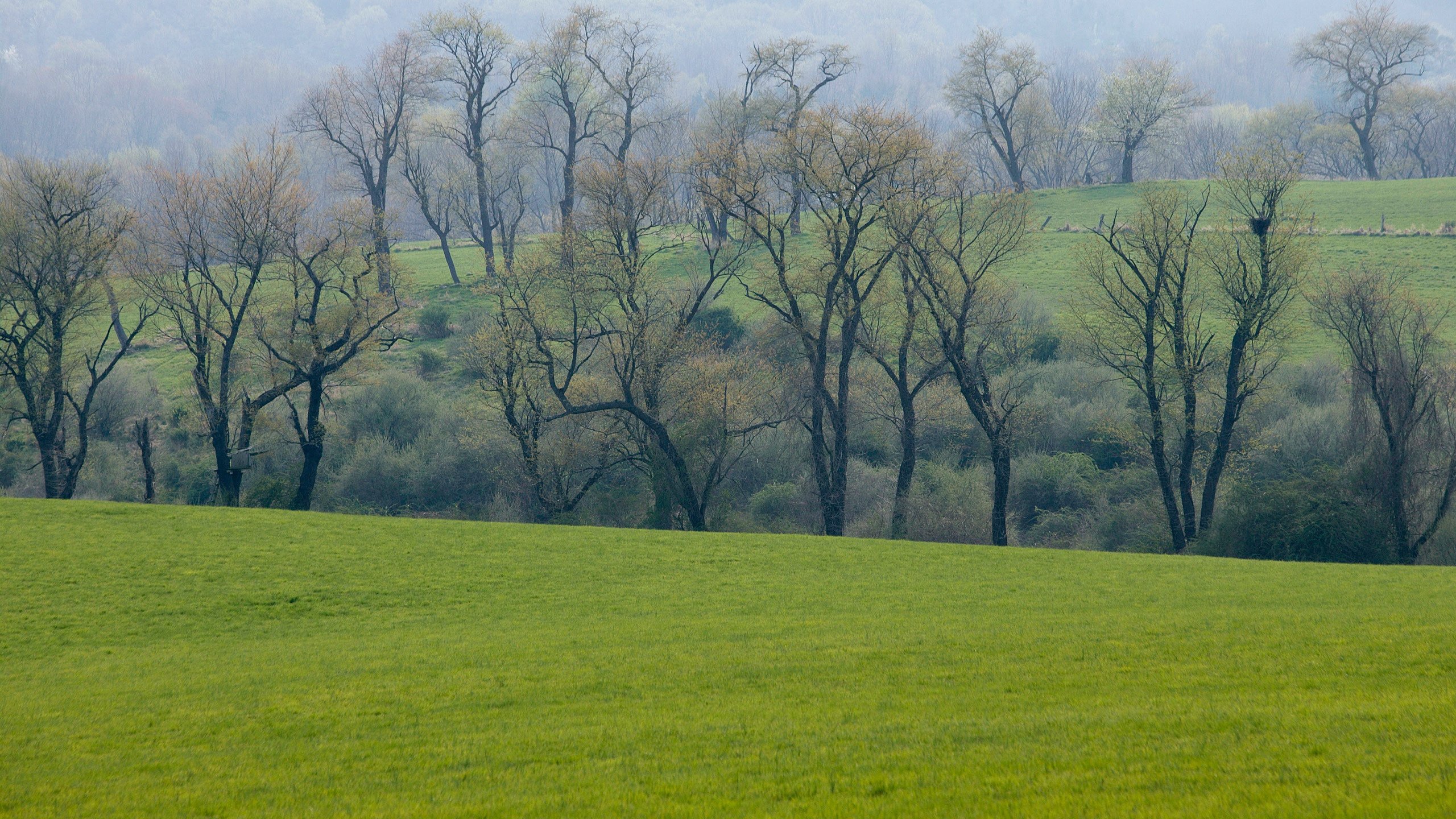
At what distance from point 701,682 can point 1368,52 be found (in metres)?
86.7

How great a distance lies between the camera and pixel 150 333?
51.6m

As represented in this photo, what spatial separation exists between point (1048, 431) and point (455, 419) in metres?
27.0

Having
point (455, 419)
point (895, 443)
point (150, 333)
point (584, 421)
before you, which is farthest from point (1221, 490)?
point (150, 333)

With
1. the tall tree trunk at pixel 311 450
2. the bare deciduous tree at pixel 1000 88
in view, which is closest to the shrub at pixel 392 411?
the tall tree trunk at pixel 311 450

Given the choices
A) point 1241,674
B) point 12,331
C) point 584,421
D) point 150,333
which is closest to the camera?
point 1241,674

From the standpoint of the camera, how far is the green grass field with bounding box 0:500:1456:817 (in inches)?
305

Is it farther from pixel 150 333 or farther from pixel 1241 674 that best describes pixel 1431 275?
pixel 150 333

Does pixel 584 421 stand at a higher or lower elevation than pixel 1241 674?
higher

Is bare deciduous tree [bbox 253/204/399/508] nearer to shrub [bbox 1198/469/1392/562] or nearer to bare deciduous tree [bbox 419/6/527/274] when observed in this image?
Answer: bare deciduous tree [bbox 419/6/527/274]

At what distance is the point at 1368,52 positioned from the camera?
73.9 metres

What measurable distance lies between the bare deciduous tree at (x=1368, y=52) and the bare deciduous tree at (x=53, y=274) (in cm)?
8173

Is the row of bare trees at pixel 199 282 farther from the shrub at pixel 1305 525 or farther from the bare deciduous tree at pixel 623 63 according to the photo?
the shrub at pixel 1305 525

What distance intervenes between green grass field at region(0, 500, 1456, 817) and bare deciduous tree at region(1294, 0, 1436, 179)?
2720 inches

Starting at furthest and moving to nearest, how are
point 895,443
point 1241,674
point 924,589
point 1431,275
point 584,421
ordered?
1. point 1431,275
2. point 895,443
3. point 584,421
4. point 924,589
5. point 1241,674
